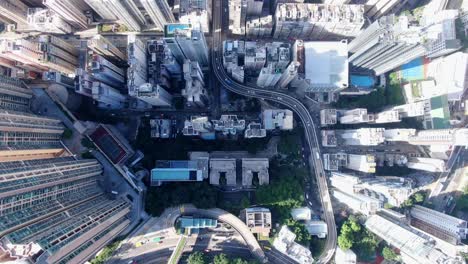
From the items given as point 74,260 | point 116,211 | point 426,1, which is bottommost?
point 74,260

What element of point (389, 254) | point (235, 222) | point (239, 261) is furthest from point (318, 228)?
point (239, 261)

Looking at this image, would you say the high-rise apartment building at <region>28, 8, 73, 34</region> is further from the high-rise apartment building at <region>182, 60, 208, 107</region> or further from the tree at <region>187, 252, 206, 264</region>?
the tree at <region>187, 252, 206, 264</region>

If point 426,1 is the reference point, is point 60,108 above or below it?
below

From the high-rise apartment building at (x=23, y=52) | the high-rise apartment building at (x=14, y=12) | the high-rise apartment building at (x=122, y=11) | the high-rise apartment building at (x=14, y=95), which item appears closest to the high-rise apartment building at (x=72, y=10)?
the high-rise apartment building at (x=122, y=11)

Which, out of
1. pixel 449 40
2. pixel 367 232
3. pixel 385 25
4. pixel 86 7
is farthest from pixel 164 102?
pixel 449 40

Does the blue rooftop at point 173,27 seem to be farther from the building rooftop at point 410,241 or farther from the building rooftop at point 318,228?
the building rooftop at point 410,241

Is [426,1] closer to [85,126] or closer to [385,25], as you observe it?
[385,25]

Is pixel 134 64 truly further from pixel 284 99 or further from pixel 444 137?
pixel 444 137
